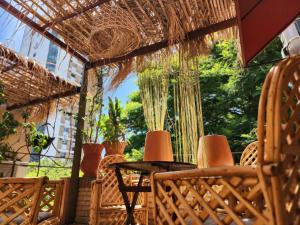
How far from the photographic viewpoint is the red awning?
5.98 ft

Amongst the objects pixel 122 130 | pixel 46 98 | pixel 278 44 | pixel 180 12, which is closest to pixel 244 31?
pixel 180 12

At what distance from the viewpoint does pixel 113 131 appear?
335 centimetres

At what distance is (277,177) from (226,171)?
0.13 metres

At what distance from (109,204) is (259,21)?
1.96m

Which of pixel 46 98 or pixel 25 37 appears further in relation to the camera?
pixel 46 98

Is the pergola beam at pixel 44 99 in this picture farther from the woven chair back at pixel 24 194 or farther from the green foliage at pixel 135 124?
the green foliage at pixel 135 124

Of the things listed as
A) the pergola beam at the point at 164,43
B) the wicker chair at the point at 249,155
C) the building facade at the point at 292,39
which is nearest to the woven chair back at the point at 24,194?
the wicker chair at the point at 249,155

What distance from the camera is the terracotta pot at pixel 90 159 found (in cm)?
Result: 303

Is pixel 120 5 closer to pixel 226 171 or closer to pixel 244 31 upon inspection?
pixel 244 31

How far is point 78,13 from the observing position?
2496 mm

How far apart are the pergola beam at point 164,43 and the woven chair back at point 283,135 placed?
2091 millimetres

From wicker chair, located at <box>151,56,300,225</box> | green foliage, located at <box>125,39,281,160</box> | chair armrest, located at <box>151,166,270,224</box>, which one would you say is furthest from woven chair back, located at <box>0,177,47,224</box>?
green foliage, located at <box>125,39,281,160</box>

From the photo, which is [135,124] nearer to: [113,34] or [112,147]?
[112,147]

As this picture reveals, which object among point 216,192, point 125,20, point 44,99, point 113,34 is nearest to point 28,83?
point 44,99
